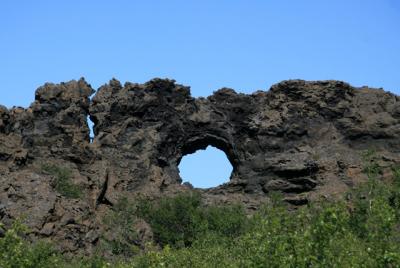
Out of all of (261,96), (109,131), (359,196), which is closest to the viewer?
(359,196)

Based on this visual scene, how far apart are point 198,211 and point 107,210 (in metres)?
13.5

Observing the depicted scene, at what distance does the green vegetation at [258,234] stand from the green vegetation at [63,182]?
5202mm

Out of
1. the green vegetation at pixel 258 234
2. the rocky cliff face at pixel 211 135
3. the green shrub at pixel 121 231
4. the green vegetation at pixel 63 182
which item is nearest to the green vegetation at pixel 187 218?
the green vegetation at pixel 258 234

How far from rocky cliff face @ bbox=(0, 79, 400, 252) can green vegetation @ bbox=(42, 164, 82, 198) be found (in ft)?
1.79

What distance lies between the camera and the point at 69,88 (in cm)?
8931

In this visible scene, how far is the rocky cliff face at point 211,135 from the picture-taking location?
268 ft

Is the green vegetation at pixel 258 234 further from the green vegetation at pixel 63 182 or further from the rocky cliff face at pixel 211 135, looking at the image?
the green vegetation at pixel 63 182

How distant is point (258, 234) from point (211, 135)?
2492 inches

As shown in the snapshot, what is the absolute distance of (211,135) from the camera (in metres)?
93.9

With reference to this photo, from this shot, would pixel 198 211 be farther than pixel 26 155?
Yes

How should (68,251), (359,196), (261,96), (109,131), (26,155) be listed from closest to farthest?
(68,251) → (26,155) → (359,196) → (109,131) → (261,96)

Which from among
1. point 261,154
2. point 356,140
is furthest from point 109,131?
point 356,140

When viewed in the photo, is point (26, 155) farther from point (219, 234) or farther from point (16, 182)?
point (219, 234)

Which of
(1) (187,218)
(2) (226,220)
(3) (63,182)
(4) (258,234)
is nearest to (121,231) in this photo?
(3) (63,182)
